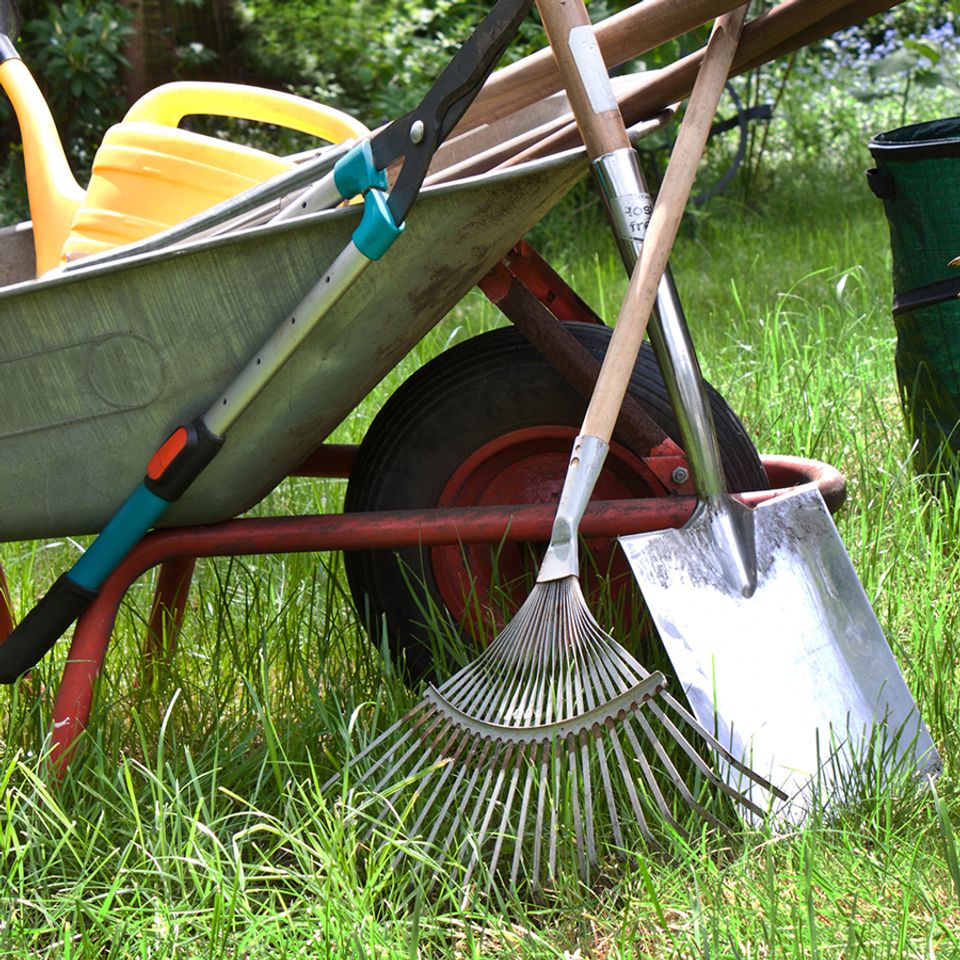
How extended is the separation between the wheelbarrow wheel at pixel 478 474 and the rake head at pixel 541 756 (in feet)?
0.71

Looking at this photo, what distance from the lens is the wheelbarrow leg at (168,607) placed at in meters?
1.87

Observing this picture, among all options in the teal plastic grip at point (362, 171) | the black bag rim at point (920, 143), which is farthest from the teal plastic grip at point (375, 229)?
the black bag rim at point (920, 143)

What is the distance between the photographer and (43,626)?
163 centimetres

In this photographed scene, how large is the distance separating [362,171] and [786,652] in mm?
769

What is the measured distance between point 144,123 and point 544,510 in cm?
82

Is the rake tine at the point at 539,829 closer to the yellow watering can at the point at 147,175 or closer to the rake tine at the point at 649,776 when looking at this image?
the rake tine at the point at 649,776

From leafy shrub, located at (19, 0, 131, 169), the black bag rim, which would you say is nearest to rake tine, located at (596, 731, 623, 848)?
the black bag rim

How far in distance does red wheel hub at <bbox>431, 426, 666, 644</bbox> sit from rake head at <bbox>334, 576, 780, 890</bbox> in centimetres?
26

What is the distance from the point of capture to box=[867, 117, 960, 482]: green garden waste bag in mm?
2342

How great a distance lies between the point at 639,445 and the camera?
1726mm

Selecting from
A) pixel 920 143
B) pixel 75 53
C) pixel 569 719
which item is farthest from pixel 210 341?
pixel 75 53

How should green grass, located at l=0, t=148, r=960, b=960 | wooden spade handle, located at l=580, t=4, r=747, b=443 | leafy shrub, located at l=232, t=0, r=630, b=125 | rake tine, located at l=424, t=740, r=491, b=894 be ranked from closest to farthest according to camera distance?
green grass, located at l=0, t=148, r=960, b=960
rake tine, located at l=424, t=740, r=491, b=894
wooden spade handle, located at l=580, t=4, r=747, b=443
leafy shrub, located at l=232, t=0, r=630, b=125

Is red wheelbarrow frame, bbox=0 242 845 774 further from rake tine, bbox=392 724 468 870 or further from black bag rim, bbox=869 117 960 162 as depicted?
black bag rim, bbox=869 117 960 162

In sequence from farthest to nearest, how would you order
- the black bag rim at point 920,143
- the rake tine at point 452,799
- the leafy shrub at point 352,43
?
the leafy shrub at point 352,43, the black bag rim at point 920,143, the rake tine at point 452,799
